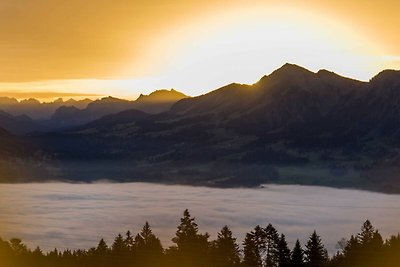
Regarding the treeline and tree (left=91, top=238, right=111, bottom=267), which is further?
tree (left=91, top=238, right=111, bottom=267)

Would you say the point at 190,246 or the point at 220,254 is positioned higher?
the point at 190,246

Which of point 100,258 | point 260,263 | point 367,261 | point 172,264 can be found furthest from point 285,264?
point 100,258

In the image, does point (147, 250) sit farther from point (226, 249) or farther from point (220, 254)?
point (226, 249)

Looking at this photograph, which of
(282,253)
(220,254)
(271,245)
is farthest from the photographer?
(271,245)

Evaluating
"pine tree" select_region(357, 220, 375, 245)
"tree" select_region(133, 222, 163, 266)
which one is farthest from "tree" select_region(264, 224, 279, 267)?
"tree" select_region(133, 222, 163, 266)

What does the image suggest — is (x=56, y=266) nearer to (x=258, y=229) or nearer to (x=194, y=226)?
(x=194, y=226)

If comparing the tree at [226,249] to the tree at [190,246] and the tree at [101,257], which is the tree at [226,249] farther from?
the tree at [101,257]

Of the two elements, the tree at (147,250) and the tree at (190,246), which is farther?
the tree at (190,246)

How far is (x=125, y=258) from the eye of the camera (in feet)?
307

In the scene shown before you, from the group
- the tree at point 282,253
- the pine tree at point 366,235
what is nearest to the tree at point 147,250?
the tree at point 282,253

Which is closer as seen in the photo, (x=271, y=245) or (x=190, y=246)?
(x=190, y=246)

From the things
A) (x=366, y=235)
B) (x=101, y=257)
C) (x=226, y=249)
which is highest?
(x=366, y=235)

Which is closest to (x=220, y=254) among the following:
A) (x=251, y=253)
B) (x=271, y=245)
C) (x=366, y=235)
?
(x=251, y=253)

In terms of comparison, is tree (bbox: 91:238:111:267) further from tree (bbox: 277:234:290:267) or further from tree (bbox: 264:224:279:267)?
tree (bbox: 277:234:290:267)
